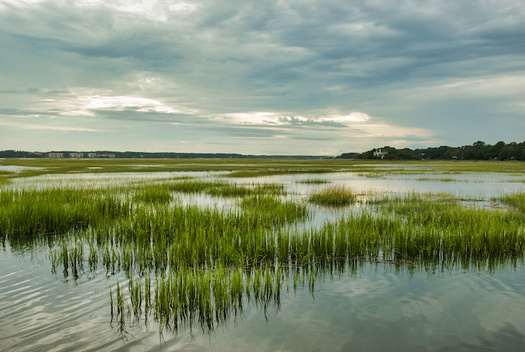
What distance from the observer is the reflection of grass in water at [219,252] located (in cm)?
710

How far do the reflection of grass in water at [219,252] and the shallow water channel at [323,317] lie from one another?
1.30ft

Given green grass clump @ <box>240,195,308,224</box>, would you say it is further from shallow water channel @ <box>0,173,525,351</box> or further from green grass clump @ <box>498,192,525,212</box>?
green grass clump @ <box>498,192,525,212</box>

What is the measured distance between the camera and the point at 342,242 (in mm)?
10875

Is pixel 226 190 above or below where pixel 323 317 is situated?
above

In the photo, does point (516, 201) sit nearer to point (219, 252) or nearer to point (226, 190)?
point (219, 252)

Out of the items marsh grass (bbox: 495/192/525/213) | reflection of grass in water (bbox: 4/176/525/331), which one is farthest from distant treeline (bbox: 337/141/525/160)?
reflection of grass in water (bbox: 4/176/525/331)

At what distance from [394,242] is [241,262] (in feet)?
18.0

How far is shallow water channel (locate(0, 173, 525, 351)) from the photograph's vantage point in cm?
610

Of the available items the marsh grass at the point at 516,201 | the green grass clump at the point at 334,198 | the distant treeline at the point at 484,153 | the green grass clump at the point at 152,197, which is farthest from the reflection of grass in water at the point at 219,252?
the distant treeline at the point at 484,153

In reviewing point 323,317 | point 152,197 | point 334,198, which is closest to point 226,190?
point 152,197

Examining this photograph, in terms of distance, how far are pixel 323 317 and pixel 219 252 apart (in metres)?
4.08

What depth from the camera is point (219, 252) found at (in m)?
10.2

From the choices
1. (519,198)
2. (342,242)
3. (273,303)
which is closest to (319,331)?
(273,303)

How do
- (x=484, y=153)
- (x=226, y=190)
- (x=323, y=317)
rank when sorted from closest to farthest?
1. (x=323, y=317)
2. (x=226, y=190)
3. (x=484, y=153)
